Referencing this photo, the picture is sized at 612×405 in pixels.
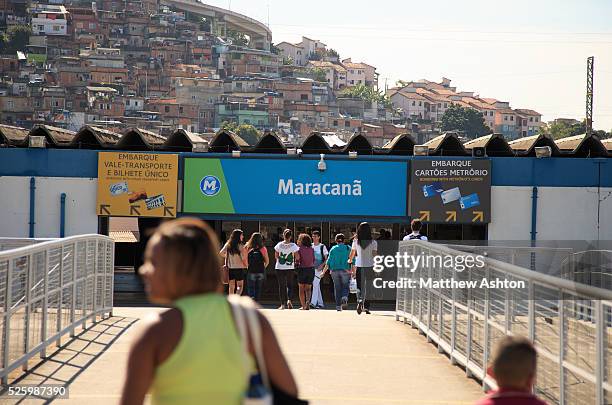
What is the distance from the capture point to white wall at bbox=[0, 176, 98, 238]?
2939 centimetres

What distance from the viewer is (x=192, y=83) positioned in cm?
17838

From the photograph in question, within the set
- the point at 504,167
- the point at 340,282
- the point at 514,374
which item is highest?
the point at 504,167

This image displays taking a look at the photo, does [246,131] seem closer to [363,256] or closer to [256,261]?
[256,261]

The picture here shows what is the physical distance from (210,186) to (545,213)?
9299 millimetres

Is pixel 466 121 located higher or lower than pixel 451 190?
higher

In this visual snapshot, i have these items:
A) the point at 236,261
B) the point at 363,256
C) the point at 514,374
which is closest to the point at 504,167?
the point at 363,256

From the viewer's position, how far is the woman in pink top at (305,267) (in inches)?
720

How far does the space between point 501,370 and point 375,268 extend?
14.0 meters

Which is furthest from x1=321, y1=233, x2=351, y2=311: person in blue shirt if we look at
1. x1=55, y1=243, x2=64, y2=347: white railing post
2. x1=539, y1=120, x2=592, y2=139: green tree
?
x1=539, y1=120, x2=592, y2=139: green tree

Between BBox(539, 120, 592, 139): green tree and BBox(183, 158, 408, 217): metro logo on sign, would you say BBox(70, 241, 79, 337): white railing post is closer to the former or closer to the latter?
BBox(183, 158, 408, 217): metro logo on sign

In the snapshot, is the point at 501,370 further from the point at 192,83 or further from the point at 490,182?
the point at 192,83

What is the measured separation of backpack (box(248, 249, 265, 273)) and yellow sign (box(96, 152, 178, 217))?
1216 cm

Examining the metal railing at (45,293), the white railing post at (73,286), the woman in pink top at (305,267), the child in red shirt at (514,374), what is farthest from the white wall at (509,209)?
the child in red shirt at (514,374)

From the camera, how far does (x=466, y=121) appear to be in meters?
178
